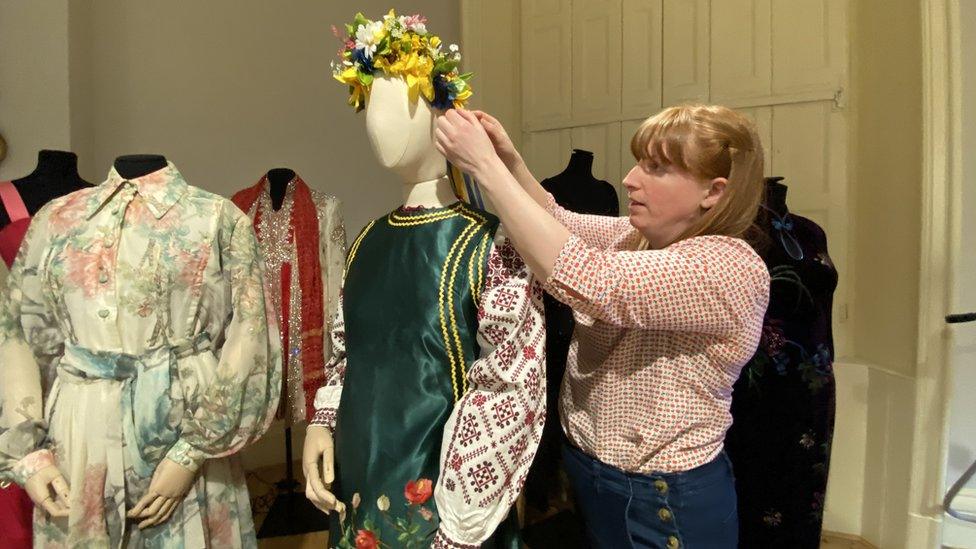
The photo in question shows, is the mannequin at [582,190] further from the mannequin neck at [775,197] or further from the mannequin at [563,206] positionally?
the mannequin neck at [775,197]

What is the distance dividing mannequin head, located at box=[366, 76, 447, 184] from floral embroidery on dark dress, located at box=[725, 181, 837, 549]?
101cm

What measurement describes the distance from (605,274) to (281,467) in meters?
2.28

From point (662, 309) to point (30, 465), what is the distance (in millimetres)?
1064

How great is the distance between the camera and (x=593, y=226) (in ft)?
4.08

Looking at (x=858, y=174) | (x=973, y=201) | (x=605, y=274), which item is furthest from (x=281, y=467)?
(x=973, y=201)

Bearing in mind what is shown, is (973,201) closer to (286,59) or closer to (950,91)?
(950,91)

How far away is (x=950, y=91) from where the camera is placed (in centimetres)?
Result: 190

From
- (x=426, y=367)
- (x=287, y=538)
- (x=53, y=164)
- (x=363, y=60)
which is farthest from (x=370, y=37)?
(x=287, y=538)

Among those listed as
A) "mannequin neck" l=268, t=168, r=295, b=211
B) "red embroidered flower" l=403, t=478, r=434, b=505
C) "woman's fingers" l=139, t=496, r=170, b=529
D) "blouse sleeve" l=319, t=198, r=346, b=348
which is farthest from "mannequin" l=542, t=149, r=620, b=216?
"woman's fingers" l=139, t=496, r=170, b=529

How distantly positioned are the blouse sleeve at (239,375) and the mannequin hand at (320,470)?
0.41 feet

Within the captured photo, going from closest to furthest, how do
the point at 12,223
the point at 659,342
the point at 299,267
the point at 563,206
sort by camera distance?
the point at 659,342 → the point at 12,223 → the point at 299,267 → the point at 563,206

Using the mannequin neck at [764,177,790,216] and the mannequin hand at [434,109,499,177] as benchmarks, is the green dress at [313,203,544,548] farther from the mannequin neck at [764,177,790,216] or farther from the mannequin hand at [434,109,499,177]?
the mannequin neck at [764,177,790,216]

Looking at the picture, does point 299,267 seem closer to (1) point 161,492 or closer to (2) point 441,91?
(1) point 161,492

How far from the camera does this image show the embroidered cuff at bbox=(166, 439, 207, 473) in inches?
42.2
